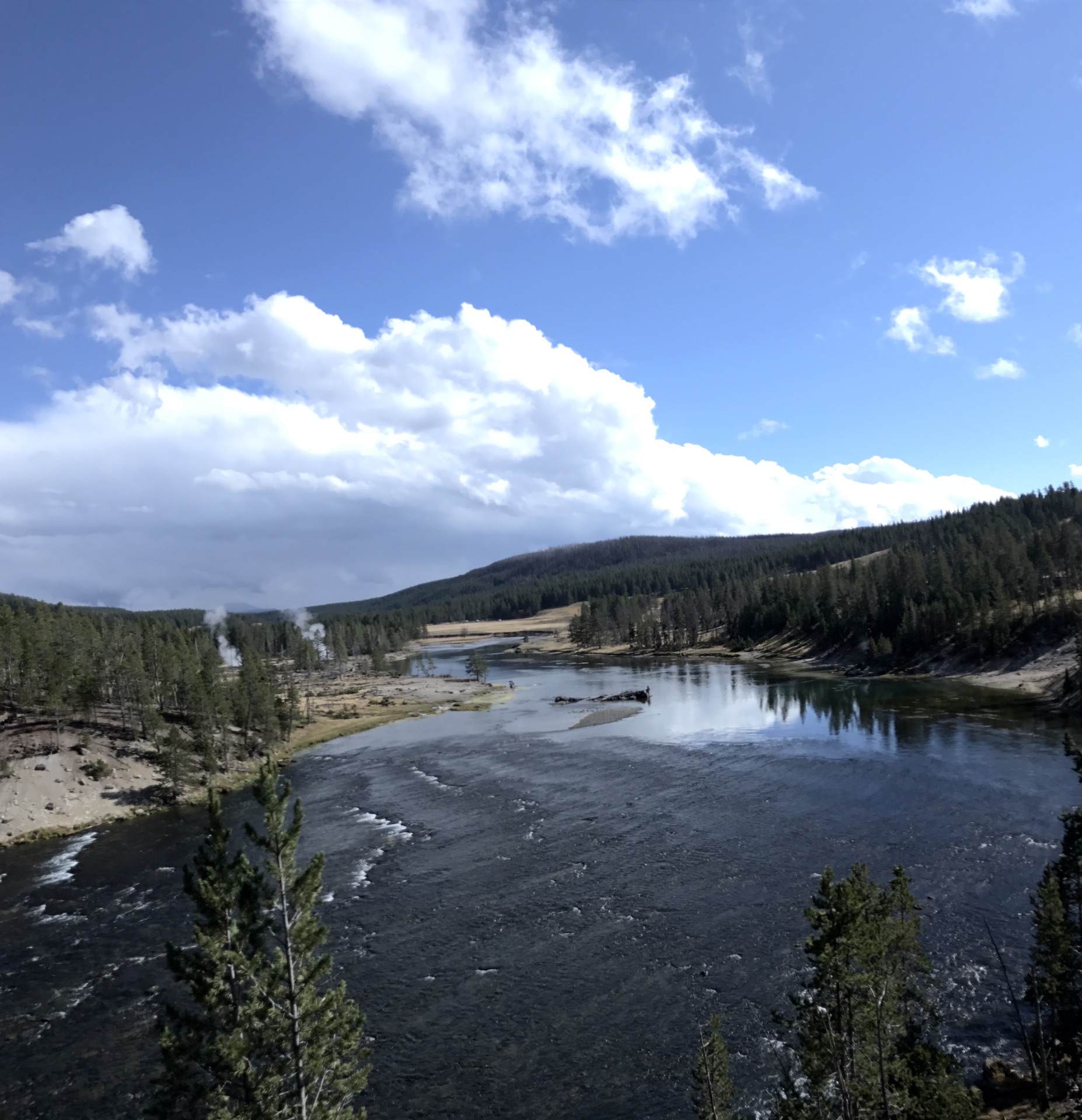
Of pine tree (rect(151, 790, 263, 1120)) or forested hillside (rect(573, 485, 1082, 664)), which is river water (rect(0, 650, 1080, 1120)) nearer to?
pine tree (rect(151, 790, 263, 1120))

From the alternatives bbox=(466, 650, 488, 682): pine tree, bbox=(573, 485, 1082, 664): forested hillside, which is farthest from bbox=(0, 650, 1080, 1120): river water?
bbox=(466, 650, 488, 682): pine tree

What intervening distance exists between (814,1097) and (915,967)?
11433mm

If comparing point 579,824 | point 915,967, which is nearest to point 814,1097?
point 915,967

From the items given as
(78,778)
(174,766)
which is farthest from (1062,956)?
(78,778)

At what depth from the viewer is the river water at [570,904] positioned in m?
29.2

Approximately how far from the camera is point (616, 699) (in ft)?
423

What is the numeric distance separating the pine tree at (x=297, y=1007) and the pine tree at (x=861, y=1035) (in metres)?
12.6

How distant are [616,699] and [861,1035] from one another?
108368 mm

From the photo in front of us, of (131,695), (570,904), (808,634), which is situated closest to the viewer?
(570,904)

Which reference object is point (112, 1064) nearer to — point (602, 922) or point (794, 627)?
point (602, 922)

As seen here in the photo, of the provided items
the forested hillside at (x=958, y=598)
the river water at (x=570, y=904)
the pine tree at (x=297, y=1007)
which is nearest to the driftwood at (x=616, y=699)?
the river water at (x=570, y=904)

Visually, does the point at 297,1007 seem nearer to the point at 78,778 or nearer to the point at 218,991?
the point at 218,991

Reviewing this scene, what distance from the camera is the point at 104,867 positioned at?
2264 inches

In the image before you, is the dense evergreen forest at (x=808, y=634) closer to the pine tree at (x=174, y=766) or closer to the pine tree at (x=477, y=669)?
the pine tree at (x=174, y=766)
